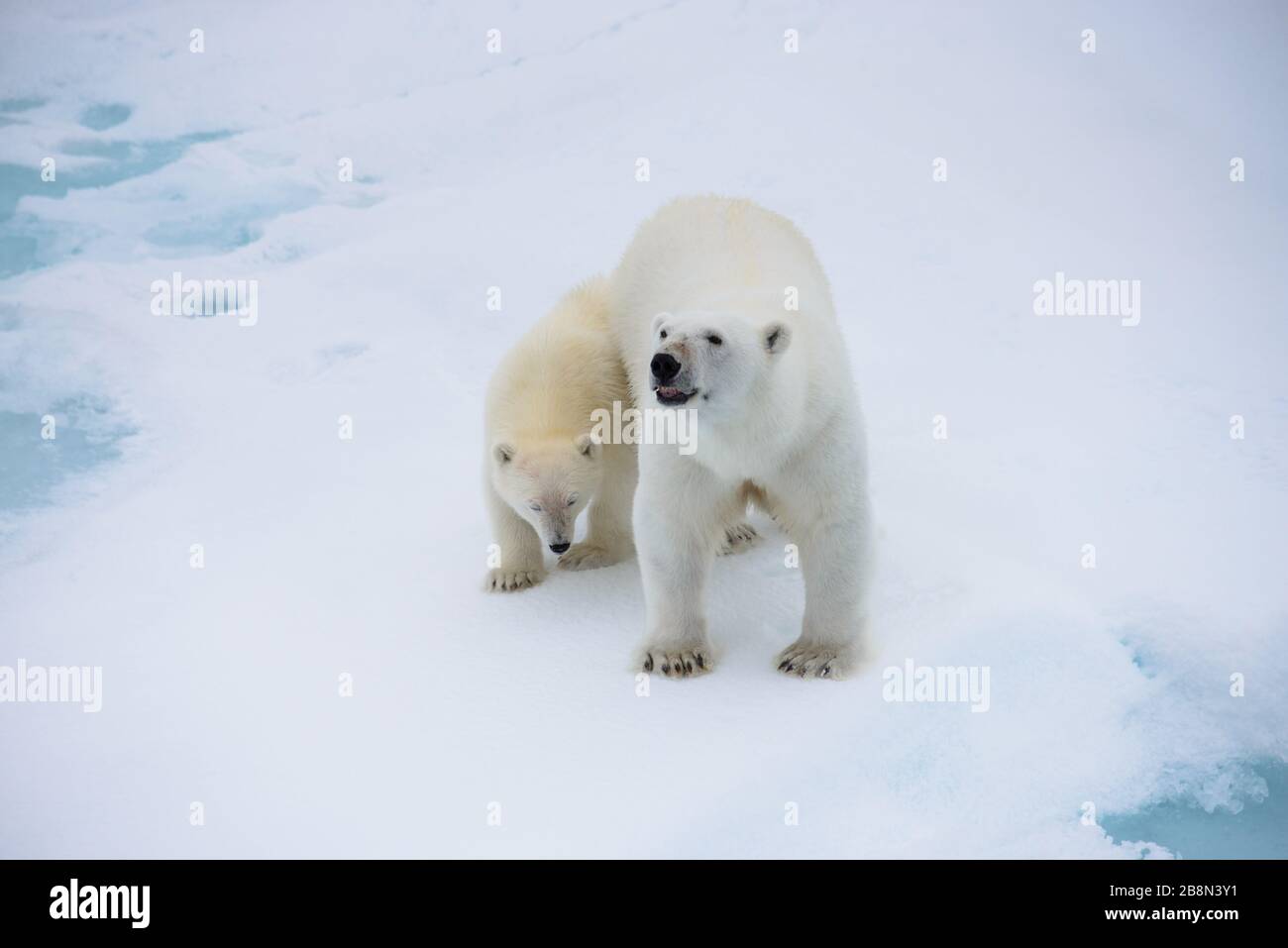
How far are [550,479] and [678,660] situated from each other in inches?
33.2

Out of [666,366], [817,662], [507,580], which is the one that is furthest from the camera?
[507,580]

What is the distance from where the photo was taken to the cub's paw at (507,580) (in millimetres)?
4719

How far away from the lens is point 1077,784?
3.47 m

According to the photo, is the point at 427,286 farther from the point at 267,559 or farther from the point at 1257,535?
the point at 1257,535

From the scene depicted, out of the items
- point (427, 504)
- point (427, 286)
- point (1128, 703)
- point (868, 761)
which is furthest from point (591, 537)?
point (427, 286)

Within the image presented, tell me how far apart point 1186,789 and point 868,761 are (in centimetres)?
102

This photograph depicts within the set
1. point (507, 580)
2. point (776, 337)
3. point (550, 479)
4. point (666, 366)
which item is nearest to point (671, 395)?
Answer: point (666, 366)

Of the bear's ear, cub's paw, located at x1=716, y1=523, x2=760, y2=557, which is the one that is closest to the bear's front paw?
cub's paw, located at x1=716, y1=523, x2=760, y2=557

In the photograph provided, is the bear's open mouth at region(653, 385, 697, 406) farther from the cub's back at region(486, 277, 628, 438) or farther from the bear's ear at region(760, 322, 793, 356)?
the cub's back at region(486, 277, 628, 438)

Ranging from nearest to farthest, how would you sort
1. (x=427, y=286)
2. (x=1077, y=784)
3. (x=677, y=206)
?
(x=1077, y=784) → (x=677, y=206) → (x=427, y=286)

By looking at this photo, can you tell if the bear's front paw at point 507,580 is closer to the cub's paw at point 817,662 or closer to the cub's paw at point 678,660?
the cub's paw at point 678,660

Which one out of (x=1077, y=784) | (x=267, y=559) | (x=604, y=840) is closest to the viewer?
(x=604, y=840)

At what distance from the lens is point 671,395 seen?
3.19 m
